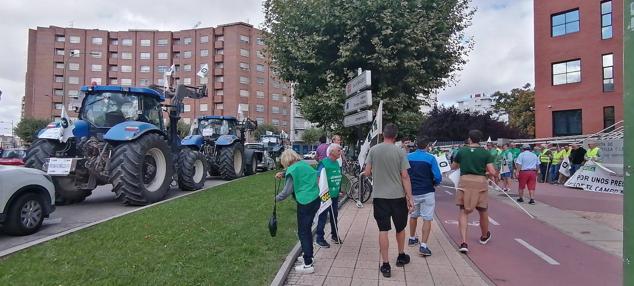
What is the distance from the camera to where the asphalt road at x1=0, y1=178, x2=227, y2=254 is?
6.61 m

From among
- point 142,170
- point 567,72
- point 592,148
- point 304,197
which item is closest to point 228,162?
point 142,170

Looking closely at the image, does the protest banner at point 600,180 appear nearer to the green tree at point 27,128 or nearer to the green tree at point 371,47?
the green tree at point 371,47

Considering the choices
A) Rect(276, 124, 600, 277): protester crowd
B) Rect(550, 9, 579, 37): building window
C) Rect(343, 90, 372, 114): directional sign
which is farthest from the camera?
Rect(550, 9, 579, 37): building window

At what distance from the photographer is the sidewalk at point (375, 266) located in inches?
200

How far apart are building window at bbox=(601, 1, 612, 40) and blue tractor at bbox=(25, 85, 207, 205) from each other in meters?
26.4

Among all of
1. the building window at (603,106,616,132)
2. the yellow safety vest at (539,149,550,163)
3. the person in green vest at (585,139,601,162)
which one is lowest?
the yellow safety vest at (539,149,550,163)

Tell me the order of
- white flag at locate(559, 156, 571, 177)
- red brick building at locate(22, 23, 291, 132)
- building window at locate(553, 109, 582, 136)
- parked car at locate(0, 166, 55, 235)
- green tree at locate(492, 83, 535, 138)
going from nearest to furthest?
parked car at locate(0, 166, 55, 235) → white flag at locate(559, 156, 571, 177) → building window at locate(553, 109, 582, 136) → green tree at locate(492, 83, 535, 138) → red brick building at locate(22, 23, 291, 132)

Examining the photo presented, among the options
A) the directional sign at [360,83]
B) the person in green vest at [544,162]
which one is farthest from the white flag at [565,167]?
the directional sign at [360,83]

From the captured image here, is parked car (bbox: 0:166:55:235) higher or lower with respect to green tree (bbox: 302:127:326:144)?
lower

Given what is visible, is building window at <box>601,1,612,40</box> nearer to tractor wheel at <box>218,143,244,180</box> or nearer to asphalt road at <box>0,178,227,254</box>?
tractor wheel at <box>218,143,244,180</box>

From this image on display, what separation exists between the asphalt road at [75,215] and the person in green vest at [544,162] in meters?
16.0

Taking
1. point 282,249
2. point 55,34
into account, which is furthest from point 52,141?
point 55,34

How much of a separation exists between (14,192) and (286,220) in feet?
14.4

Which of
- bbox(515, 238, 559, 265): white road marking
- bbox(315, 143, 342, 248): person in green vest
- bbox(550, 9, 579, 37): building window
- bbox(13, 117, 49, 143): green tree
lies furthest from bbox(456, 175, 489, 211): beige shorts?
bbox(13, 117, 49, 143): green tree
